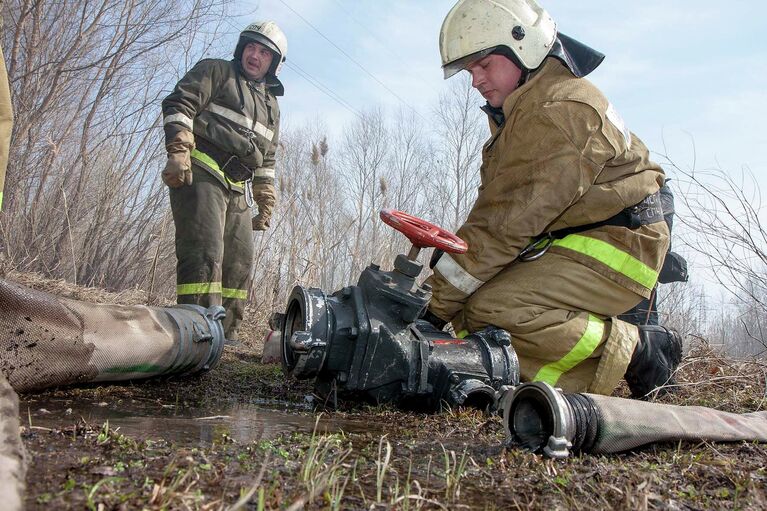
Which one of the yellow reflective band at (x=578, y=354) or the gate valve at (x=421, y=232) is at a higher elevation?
the gate valve at (x=421, y=232)

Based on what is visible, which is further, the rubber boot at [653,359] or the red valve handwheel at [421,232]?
the rubber boot at [653,359]

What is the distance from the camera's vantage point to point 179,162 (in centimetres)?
426

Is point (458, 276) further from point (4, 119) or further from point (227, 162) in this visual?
point (227, 162)

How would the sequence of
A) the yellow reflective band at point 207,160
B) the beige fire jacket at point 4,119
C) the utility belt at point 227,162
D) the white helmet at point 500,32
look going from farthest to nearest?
the utility belt at point 227,162 < the yellow reflective band at point 207,160 < the white helmet at point 500,32 < the beige fire jacket at point 4,119

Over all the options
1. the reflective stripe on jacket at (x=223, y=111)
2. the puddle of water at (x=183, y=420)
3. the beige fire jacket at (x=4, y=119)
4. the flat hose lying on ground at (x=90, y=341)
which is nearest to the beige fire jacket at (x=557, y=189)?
the puddle of water at (x=183, y=420)

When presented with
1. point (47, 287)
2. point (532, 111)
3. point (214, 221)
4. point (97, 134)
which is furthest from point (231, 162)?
point (97, 134)

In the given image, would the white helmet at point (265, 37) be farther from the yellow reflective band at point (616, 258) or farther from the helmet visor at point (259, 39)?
the yellow reflective band at point (616, 258)

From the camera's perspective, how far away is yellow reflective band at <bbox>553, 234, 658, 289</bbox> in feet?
9.73

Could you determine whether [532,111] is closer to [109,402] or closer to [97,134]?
[109,402]

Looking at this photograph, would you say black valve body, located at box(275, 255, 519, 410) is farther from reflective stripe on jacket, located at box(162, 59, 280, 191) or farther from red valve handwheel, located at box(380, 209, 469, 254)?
reflective stripe on jacket, located at box(162, 59, 280, 191)

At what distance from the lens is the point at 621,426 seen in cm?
189

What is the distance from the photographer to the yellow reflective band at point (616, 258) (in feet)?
A: 9.73

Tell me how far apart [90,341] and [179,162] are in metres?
2.16

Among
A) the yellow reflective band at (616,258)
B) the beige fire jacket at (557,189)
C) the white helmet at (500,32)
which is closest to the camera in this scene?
the beige fire jacket at (557,189)
